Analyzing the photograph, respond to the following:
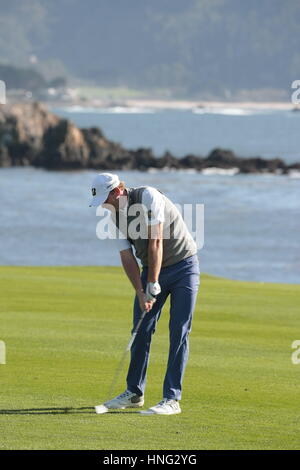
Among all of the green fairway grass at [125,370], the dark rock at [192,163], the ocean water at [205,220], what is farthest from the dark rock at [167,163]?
the green fairway grass at [125,370]

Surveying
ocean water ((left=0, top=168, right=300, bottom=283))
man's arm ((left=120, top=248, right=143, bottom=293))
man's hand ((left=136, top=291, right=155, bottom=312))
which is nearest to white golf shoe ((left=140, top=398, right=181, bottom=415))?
man's hand ((left=136, top=291, right=155, bottom=312))

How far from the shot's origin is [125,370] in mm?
11500

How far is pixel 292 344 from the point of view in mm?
13352

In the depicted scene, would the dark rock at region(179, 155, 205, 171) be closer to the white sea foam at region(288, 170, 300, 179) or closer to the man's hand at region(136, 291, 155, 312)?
the white sea foam at region(288, 170, 300, 179)

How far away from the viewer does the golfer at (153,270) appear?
9.05m

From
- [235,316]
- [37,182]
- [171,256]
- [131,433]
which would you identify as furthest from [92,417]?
[37,182]

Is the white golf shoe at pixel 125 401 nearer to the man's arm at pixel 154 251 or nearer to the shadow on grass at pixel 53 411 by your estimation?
the shadow on grass at pixel 53 411

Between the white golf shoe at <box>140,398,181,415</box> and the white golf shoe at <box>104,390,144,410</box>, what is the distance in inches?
8.5

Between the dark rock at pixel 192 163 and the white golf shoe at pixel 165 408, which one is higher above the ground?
the white golf shoe at pixel 165 408

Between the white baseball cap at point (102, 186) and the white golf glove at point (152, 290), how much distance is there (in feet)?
2.27

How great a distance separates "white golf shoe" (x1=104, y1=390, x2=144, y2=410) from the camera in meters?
9.51

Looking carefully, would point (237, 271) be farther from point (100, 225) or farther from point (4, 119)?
point (4, 119)

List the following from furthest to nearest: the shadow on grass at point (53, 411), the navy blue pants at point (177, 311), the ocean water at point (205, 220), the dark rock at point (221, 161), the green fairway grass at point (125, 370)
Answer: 1. the dark rock at point (221, 161)
2. the ocean water at point (205, 220)
3. the navy blue pants at point (177, 311)
4. the shadow on grass at point (53, 411)
5. the green fairway grass at point (125, 370)
